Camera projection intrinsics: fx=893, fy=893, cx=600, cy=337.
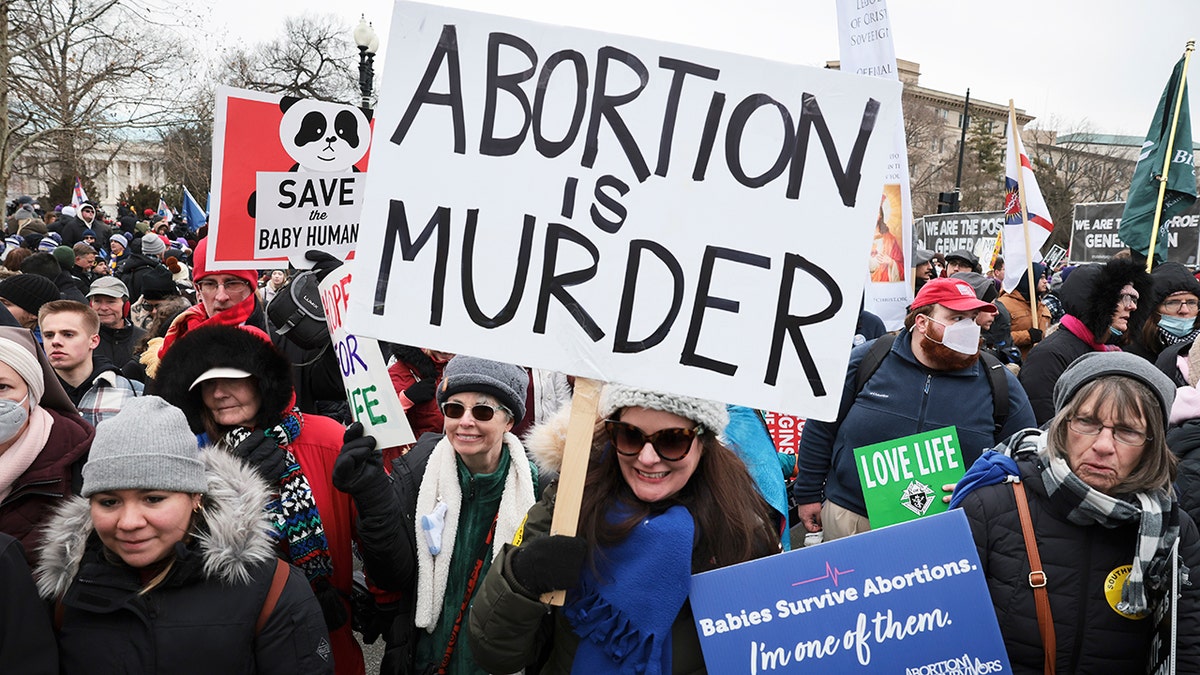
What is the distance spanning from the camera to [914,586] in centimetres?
224

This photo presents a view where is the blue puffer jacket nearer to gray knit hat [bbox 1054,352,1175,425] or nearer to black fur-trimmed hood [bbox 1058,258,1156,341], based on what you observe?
gray knit hat [bbox 1054,352,1175,425]

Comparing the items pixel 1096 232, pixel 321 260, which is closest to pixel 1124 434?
pixel 321 260

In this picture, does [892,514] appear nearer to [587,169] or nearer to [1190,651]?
[1190,651]

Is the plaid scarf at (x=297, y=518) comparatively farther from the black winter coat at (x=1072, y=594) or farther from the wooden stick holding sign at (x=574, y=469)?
the black winter coat at (x=1072, y=594)

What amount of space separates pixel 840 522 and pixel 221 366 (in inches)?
103

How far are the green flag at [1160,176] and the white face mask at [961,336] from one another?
4.83 metres

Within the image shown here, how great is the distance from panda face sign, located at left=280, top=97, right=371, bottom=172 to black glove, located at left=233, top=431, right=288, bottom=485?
1.74 meters

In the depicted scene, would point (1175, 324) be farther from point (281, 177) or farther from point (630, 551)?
point (281, 177)

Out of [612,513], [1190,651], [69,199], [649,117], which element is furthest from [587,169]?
[69,199]

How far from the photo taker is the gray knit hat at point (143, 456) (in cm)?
215

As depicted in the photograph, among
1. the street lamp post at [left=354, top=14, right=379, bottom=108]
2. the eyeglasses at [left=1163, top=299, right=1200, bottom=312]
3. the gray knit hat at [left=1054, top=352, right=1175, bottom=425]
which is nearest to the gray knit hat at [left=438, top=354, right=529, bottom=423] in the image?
the gray knit hat at [left=1054, top=352, right=1175, bottom=425]

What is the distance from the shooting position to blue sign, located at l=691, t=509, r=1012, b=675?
212cm

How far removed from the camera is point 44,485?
100 inches

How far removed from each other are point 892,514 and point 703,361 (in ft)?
6.17
